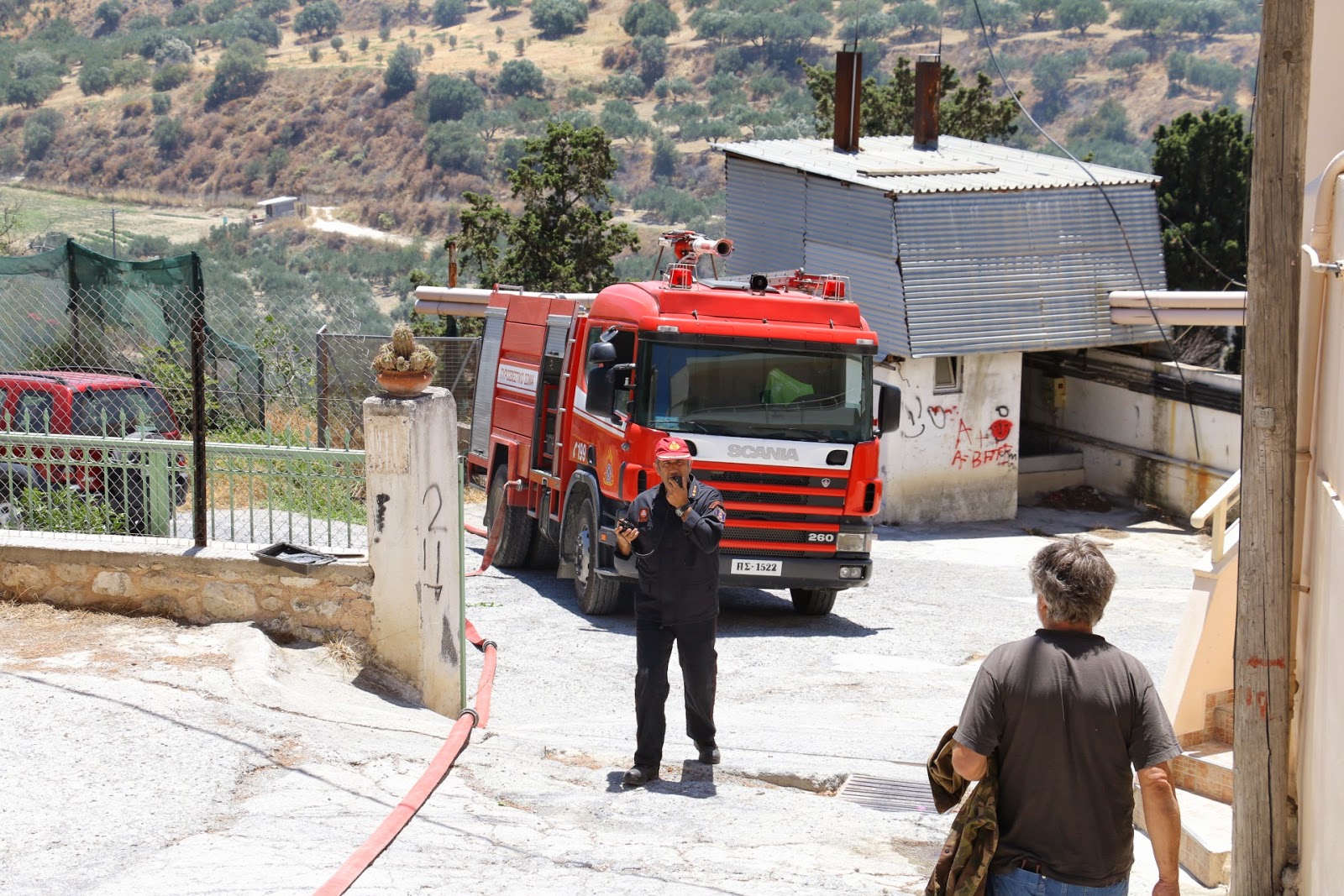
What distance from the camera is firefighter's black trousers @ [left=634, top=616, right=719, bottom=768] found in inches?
294

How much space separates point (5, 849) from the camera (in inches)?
220

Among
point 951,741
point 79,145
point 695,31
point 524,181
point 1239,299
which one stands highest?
point 695,31

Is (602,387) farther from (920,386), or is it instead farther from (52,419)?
(920,386)

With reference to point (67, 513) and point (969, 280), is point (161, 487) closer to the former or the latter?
point (67, 513)

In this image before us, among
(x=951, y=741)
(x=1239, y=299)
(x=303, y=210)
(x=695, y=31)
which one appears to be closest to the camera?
(x=951, y=741)

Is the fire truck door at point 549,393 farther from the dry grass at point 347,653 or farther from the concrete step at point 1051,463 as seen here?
the concrete step at point 1051,463

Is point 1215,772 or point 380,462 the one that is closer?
point 1215,772

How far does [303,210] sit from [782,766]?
62065 mm

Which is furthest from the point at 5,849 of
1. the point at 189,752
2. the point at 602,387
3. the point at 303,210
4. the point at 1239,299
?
the point at 303,210

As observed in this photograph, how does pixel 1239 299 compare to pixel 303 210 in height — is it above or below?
below

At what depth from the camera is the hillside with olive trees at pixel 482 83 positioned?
71.0m

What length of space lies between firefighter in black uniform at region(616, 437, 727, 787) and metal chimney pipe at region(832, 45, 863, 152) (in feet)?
52.6

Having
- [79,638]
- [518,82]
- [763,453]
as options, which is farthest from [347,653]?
[518,82]

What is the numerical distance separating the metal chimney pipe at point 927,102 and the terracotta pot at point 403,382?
16.6m
